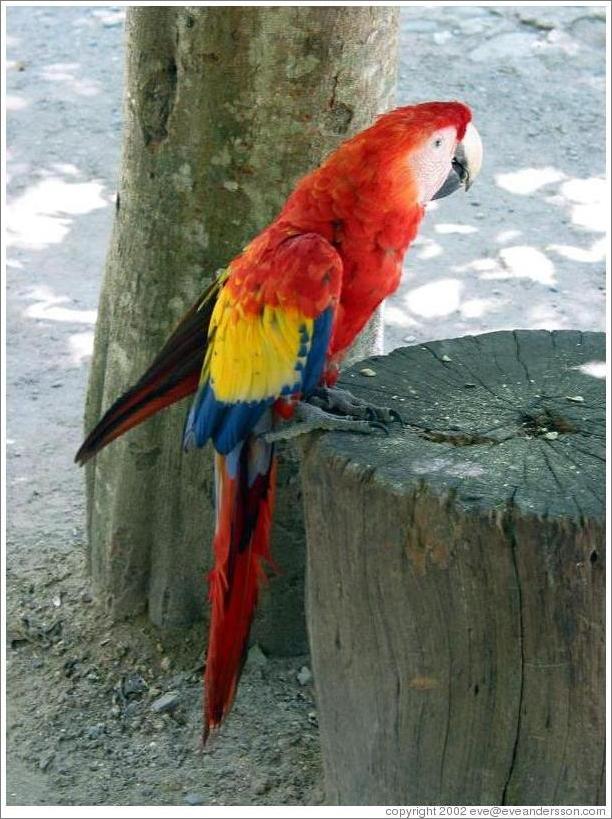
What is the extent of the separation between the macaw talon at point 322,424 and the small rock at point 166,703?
122 cm

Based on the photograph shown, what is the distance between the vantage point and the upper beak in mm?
Result: 2545

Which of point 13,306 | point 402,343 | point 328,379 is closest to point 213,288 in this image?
point 328,379

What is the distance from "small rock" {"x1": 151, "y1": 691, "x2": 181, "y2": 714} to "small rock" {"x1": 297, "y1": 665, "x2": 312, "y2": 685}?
0.37m

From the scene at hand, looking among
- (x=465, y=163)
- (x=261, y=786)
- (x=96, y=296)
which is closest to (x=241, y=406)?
(x=465, y=163)

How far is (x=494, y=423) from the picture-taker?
2379 mm

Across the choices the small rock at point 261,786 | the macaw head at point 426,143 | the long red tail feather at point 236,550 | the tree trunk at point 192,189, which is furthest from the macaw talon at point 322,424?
the small rock at point 261,786

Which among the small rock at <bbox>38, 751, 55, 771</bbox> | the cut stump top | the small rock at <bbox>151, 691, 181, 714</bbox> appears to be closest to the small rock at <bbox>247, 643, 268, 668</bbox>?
the small rock at <bbox>151, 691, 181, 714</bbox>

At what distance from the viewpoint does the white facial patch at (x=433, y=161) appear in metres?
2.42

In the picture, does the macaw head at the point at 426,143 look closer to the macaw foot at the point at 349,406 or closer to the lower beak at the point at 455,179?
the lower beak at the point at 455,179

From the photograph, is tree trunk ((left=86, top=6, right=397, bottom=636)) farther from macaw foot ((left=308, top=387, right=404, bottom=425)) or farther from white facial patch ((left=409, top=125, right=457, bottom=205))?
macaw foot ((left=308, top=387, right=404, bottom=425))

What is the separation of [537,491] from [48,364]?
3.15 metres

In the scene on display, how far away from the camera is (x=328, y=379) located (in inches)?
102

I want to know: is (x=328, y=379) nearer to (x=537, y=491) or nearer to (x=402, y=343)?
(x=537, y=491)

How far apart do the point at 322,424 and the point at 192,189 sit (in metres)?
1.00
